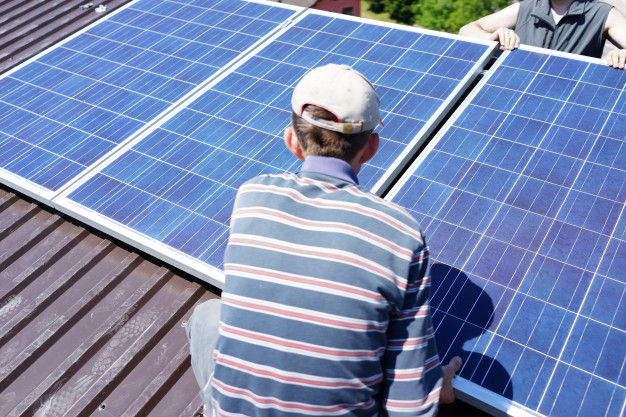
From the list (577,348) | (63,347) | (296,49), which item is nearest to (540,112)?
(577,348)

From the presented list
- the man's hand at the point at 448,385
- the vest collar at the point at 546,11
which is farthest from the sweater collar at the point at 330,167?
the vest collar at the point at 546,11

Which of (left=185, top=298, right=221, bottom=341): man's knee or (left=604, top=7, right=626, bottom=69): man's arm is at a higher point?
(left=604, top=7, right=626, bottom=69): man's arm

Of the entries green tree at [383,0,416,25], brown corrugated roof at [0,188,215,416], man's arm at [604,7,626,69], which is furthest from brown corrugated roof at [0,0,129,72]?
green tree at [383,0,416,25]

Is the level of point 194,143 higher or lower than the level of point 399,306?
lower

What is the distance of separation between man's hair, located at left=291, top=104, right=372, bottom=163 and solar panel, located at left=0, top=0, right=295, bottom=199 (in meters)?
3.50

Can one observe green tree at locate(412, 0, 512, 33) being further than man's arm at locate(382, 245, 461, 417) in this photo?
Yes

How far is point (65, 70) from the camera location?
6.98 m

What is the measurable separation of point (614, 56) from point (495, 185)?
2.18m

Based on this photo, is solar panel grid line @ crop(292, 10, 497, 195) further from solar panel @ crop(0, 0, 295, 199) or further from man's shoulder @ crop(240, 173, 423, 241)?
solar panel @ crop(0, 0, 295, 199)

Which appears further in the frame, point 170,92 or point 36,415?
point 170,92

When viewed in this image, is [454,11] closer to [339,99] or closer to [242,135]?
[242,135]

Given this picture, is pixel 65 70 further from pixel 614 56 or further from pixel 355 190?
pixel 614 56

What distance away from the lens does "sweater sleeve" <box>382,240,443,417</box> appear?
2.51 m

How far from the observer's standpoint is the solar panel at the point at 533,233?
3.17 metres
